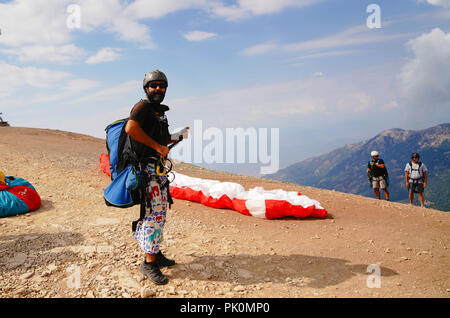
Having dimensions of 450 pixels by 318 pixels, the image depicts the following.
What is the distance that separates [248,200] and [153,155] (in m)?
3.91

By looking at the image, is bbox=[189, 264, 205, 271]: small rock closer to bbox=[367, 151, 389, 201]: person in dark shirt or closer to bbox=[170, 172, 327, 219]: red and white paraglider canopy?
bbox=[170, 172, 327, 219]: red and white paraglider canopy

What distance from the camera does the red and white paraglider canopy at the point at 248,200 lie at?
7.13 meters

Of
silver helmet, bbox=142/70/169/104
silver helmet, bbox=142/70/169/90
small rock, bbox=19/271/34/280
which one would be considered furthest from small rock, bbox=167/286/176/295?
silver helmet, bbox=142/70/169/90

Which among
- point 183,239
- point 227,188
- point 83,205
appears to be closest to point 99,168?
point 83,205

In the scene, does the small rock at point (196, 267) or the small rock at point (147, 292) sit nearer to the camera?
the small rock at point (147, 292)

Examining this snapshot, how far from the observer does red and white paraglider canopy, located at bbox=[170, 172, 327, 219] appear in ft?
23.4

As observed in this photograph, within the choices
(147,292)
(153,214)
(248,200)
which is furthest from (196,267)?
(248,200)

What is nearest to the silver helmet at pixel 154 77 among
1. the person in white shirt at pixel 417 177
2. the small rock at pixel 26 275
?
the small rock at pixel 26 275

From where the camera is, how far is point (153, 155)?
3.89m

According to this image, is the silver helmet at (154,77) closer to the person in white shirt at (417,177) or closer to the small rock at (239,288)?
the small rock at (239,288)

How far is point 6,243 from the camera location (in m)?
5.08

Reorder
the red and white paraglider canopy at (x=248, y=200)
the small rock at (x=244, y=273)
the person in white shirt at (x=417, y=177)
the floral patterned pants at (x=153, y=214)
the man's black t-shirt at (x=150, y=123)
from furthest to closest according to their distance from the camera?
the person in white shirt at (x=417, y=177), the red and white paraglider canopy at (x=248, y=200), the small rock at (x=244, y=273), the floral patterned pants at (x=153, y=214), the man's black t-shirt at (x=150, y=123)
